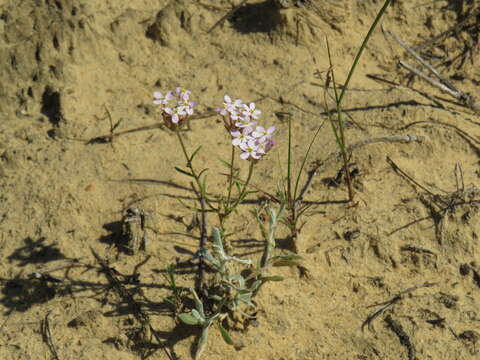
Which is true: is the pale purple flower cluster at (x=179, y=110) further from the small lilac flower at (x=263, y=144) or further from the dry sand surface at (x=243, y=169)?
the dry sand surface at (x=243, y=169)

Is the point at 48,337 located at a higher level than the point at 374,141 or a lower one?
lower

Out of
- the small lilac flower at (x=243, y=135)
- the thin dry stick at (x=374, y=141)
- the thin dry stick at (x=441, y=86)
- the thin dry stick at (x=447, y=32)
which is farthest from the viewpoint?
the thin dry stick at (x=447, y=32)

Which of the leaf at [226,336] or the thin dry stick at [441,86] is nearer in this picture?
the leaf at [226,336]

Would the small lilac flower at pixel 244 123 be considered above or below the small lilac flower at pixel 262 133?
above

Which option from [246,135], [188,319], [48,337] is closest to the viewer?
[188,319]

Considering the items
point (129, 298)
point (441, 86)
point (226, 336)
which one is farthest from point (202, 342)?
point (441, 86)

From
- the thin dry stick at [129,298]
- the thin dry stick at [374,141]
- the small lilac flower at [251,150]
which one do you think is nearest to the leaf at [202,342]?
the thin dry stick at [129,298]

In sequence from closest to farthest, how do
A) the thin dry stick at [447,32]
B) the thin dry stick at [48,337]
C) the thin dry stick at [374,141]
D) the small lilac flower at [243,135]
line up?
the small lilac flower at [243,135]
the thin dry stick at [48,337]
the thin dry stick at [374,141]
the thin dry stick at [447,32]

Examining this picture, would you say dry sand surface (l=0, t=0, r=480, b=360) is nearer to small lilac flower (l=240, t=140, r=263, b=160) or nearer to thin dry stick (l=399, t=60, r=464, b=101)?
thin dry stick (l=399, t=60, r=464, b=101)

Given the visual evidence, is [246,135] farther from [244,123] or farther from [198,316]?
[198,316]
